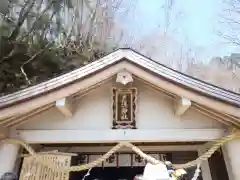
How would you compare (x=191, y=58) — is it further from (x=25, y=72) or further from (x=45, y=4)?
(x=25, y=72)

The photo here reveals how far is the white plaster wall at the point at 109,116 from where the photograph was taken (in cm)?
445

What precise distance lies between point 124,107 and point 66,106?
1050 millimetres

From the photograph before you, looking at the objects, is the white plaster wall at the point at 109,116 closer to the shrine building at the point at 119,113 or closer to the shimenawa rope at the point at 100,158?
the shrine building at the point at 119,113

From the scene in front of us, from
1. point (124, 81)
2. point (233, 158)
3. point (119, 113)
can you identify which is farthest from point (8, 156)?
point (233, 158)

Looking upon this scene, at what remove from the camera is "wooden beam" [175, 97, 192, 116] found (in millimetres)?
3988

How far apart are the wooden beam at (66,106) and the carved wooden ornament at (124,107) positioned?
78 cm

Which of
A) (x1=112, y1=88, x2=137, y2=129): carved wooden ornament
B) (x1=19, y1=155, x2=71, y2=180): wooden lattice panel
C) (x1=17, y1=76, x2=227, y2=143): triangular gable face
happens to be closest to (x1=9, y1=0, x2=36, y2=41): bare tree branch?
(x1=17, y1=76, x2=227, y2=143): triangular gable face

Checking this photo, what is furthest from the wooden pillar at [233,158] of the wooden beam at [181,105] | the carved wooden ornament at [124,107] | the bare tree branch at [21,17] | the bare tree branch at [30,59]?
the bare tree branch at [21,17]

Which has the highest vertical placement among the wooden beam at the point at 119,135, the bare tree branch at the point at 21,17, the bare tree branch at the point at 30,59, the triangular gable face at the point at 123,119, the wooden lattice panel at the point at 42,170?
the bare tree branch at the point at 21,17

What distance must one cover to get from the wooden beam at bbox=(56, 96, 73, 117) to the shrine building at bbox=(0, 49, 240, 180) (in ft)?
0.05

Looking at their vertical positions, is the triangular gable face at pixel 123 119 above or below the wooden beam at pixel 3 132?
above

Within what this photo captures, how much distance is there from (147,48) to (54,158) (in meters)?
18.2

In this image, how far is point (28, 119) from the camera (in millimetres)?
4445

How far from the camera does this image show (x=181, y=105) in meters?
4.08
